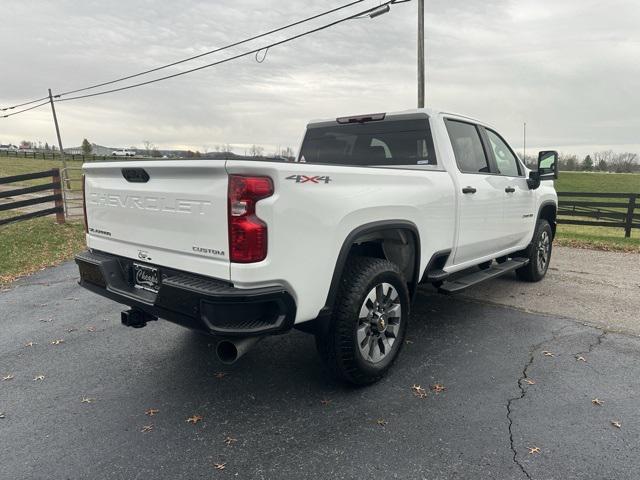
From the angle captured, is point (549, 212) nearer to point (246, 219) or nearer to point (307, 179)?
point (307, 179)

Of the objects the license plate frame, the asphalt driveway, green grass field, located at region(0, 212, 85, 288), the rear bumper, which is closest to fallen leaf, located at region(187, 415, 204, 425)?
the asphalt driveway

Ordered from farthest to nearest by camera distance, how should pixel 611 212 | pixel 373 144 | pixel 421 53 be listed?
pixel 421 53 → pixel 611 212 → pixel 373 144

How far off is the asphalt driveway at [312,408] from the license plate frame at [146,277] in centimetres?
81

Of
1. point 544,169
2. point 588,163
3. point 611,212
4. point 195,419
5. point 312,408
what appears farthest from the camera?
point 588,163

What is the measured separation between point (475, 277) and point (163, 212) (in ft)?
10.1

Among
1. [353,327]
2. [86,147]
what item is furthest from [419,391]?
[86,147]

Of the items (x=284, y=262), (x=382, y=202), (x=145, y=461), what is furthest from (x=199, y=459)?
(x=382, y=202)

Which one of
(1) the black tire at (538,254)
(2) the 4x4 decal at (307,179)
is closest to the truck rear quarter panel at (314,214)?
(2) the 4x4 decal at (307,179)

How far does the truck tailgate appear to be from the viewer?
2517mm

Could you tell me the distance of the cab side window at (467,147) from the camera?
4328mm

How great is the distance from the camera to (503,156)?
5.23 metres

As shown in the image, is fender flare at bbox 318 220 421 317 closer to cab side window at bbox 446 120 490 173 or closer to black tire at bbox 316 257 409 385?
black tire at bbox 316 257 409 385

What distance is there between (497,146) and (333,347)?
339 cm

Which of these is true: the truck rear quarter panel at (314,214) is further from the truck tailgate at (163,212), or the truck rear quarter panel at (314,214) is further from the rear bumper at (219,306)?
the truck tailgate at (163,212)
